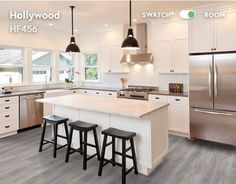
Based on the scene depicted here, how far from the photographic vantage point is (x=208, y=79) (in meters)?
3.93

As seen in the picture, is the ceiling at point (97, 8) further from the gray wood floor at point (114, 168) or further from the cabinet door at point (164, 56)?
the gray wood floor at point (114, 168)

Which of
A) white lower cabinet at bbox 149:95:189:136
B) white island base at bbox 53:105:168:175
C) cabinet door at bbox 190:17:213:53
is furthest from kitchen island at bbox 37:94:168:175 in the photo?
cabinet door at bbox 190:17:213:53

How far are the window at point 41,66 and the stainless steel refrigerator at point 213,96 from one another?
175 inches

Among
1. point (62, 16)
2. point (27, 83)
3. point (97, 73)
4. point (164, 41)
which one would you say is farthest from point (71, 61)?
point (164, 41)

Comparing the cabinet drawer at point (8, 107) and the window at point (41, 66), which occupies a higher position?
the window at point (41, 66)

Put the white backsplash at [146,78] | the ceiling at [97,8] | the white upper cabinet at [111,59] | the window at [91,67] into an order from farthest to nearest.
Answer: the window at [91,67]
the white upper cabinet at [111,59]
the white backsplash at [146,78]
the ceiling at [97,8]

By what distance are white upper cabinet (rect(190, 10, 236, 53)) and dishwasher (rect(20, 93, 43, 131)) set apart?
13.2ft

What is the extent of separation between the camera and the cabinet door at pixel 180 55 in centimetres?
468

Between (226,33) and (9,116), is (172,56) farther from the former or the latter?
(9,116)

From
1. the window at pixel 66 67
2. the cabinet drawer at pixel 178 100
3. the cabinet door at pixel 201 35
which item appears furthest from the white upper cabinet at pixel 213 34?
the window at pixel 66 67

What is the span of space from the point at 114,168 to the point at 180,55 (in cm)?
304

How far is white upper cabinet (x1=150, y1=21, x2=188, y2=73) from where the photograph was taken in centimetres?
469

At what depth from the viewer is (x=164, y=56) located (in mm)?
5012

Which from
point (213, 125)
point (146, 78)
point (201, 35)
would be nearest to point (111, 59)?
point (146, 78)
